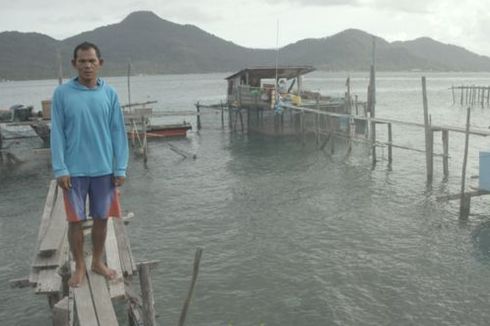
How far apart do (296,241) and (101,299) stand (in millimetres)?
9942

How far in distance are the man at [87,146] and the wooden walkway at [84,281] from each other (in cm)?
23

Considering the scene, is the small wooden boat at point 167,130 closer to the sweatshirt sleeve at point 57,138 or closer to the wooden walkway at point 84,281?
the wooden walkway at point 84,281

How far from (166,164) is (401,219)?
15.6 meters

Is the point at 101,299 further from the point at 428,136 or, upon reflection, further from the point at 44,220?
the point at 428,136

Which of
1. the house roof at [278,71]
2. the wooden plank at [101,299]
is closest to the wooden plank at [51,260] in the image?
the wooden plank at [101,299]

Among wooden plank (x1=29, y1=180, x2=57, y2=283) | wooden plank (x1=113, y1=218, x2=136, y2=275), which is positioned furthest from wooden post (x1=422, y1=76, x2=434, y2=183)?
wooden plank (x1=113, y1=218, x2=136, y2=275)

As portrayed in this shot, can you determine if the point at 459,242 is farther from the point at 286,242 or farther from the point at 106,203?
the point at 106,203

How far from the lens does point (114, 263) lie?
6.52 m

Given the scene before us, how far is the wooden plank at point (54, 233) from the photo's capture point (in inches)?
283

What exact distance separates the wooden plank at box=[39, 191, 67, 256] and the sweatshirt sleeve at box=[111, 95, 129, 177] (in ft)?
7.88

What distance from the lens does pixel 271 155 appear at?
29.8 metres

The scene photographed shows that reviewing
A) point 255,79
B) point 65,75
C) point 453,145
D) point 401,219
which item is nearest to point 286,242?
point 401,219

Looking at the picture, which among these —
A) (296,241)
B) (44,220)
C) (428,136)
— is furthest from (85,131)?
(428,136)

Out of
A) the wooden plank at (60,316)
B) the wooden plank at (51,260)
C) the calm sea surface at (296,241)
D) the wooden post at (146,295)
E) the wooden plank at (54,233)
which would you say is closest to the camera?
the wooden plank at (60,316)
